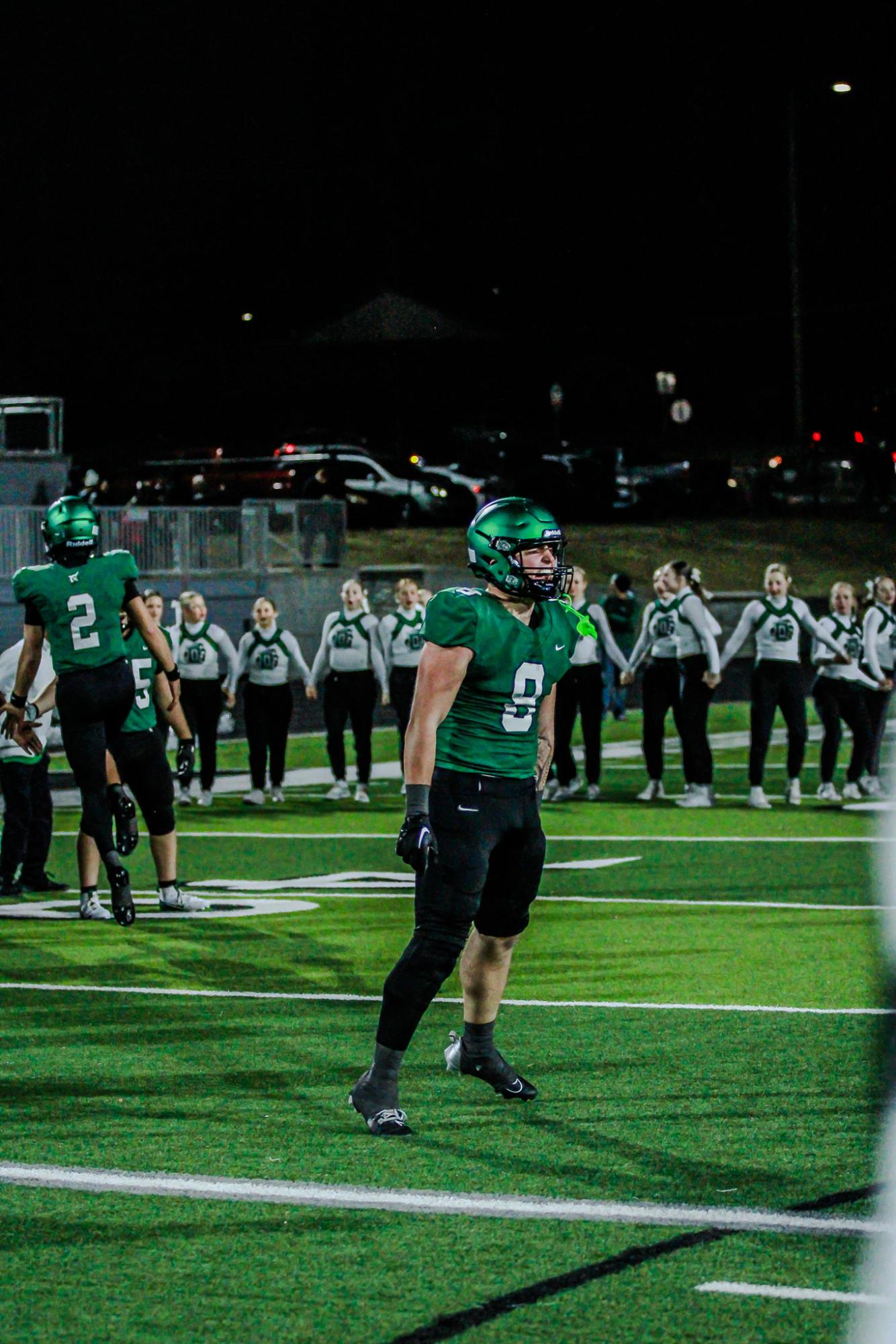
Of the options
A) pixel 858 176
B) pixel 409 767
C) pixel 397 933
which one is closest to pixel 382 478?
pixel 858 176

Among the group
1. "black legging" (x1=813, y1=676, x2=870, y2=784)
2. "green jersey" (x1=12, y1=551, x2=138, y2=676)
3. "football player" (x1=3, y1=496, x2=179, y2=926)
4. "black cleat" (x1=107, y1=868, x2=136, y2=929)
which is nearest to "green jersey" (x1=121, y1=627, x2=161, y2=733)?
"football player" (x1=3, y1=496, x2=179, y2=926)

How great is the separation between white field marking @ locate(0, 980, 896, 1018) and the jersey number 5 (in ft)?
6.40

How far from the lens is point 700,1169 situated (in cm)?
602

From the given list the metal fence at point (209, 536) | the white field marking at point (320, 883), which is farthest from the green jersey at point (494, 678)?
the metal fence at point (209, 536)

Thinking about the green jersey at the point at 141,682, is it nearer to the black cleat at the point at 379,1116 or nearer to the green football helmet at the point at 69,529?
the green football helmet at the point at 69,529

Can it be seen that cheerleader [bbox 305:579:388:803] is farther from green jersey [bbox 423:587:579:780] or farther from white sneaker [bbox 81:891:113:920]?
green jersey [bbox 423:587:579:780]

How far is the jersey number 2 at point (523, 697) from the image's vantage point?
22.3 feet

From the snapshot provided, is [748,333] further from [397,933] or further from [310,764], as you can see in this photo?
[397,933]

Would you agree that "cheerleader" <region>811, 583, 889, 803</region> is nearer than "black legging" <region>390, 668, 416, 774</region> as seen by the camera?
Yes

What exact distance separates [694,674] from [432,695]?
11.3 meters

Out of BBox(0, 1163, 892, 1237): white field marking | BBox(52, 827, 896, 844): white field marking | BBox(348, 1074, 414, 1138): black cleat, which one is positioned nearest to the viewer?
BBox(0, 1163, 892, 1237): white field marking

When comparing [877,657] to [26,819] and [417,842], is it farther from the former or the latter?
[417,842]

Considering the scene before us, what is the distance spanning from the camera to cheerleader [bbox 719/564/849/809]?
57.8 ft

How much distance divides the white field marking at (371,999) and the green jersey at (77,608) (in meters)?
1.92
